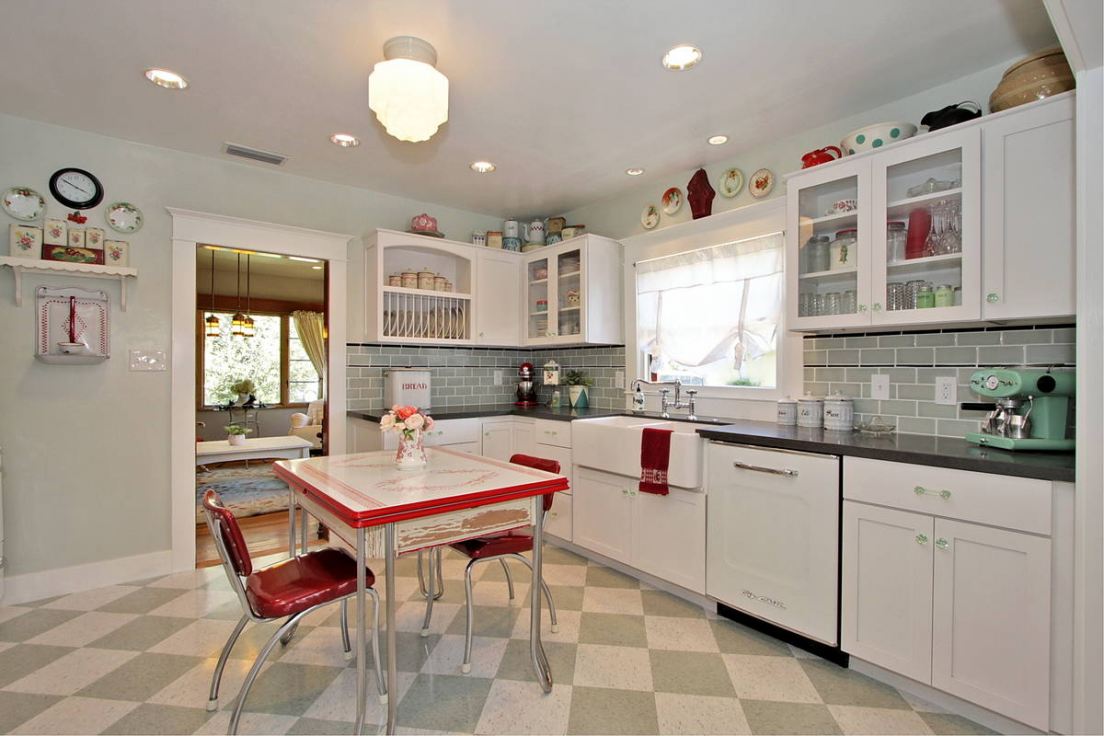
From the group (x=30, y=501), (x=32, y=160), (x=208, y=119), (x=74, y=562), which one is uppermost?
(x=208, y=119)

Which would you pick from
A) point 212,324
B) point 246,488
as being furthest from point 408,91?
point 212,324

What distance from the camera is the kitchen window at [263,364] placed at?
633cm

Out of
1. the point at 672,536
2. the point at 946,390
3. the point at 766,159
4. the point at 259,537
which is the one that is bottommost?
the point at 259,537

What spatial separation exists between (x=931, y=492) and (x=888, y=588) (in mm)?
404

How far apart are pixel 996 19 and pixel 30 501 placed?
491 cm

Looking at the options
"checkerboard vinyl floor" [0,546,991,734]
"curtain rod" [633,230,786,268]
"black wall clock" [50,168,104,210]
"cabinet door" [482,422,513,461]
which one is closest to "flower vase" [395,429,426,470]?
"checkerboard vinyl floor" [0,546,991,734]

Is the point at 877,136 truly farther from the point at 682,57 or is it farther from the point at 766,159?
the point at 682,57

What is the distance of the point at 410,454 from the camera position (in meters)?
2.18

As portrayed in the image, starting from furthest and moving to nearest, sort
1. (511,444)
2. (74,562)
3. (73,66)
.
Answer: (511,444), (74,562), (73,66)

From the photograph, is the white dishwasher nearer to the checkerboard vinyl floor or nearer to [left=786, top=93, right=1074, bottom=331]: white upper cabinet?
the checkerboard vinyl floor

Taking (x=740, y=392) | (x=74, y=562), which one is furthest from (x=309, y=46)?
(x=74, y=562)

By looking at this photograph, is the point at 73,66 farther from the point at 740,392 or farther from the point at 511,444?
the point at 740,392

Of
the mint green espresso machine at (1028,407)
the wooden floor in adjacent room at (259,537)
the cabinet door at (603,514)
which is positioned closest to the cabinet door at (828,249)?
the mint green espresso machine at (1028,407)

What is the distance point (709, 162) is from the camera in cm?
328
